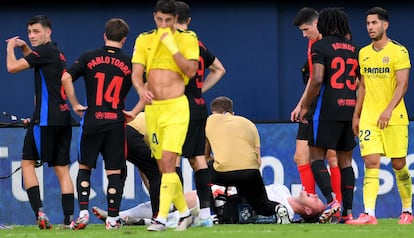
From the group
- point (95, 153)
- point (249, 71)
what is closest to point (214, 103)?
point (95, 153)

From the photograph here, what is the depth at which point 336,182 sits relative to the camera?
588 inches

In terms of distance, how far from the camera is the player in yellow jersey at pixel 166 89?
1200 cm

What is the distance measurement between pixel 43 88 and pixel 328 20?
3.00 m

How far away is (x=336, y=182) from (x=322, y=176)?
57 cm

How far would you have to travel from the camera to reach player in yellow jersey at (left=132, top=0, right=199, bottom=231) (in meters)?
12.0

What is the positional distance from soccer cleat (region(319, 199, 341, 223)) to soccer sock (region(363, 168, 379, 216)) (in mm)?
1220

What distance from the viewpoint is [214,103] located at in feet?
50.1

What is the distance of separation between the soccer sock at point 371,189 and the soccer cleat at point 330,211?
4.00 feet

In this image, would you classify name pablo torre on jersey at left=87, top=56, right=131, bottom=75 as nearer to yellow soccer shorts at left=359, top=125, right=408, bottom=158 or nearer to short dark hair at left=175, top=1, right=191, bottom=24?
short dark hair at left=175, top=1, right=191, bottom=24

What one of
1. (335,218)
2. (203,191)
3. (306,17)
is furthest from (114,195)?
(306,17)

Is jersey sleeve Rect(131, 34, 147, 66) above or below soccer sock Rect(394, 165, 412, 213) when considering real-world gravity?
above

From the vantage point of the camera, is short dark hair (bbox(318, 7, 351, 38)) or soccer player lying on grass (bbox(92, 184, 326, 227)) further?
soccer player lying on grass (bbox(92, 184, 326, 227))

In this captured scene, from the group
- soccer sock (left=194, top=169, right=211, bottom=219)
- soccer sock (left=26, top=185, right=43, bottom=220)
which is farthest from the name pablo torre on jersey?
soccer sock (left=26, top=185, right=43, bottom=220)

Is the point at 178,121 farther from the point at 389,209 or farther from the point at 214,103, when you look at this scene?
the point at 389,209
